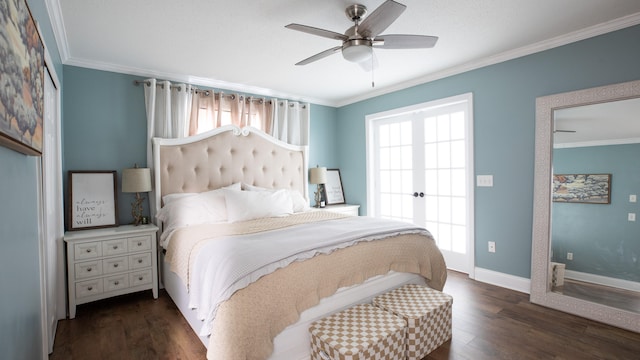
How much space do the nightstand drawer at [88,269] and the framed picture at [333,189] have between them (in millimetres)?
3084

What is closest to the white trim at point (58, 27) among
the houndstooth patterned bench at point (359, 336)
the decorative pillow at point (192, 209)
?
the decorative pillow at point (192, 209)

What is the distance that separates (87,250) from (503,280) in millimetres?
4157

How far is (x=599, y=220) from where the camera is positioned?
2615 mm

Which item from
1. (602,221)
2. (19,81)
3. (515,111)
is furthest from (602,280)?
(19,81)

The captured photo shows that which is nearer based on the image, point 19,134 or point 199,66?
point 19,134

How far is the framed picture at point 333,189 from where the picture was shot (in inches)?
Answer: 197

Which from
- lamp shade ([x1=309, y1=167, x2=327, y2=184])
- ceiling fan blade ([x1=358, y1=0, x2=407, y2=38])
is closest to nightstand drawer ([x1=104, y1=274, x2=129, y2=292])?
lamp shade ([x1=309, y1=167, x2=327, y2=184])

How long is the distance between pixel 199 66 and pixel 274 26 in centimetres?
129

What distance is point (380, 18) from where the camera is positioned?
1.90 m

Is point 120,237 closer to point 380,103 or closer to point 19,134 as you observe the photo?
point 19,134

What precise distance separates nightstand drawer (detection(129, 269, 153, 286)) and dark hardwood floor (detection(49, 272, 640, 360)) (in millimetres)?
208

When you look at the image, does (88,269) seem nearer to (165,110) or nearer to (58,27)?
(165,110)

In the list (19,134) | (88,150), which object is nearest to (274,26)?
(19,134)

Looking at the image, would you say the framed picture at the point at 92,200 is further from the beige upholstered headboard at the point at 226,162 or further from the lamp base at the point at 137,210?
the beige upholstered headboard at the point at 226,162
